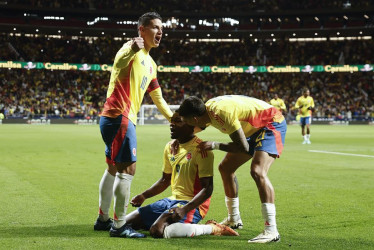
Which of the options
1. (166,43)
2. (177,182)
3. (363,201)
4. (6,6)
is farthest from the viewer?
(166,43)

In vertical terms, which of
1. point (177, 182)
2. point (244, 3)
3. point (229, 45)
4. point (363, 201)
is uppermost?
point (244, 3)

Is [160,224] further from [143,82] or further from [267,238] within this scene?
[143,82]

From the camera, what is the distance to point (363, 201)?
848cm

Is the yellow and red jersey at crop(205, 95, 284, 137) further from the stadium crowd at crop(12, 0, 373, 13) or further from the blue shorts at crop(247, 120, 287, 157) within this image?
the stadium crowd at crop(12, 0, 373, 13)

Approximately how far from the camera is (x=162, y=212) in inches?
239

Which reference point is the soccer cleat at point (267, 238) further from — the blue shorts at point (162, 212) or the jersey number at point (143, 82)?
the jersey number at point (143, 82)

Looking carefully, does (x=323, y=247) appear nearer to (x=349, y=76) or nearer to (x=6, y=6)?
(x=6, y=6)

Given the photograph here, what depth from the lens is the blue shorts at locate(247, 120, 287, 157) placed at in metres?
5.98

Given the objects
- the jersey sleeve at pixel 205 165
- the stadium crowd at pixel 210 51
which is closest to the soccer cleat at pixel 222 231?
the jersey sleeve at pixel 205 165

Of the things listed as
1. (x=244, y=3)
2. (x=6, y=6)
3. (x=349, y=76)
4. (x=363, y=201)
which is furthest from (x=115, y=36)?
(x=363, y=201)

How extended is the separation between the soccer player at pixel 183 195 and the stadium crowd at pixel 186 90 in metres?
46.6

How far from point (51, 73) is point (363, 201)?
189 feet

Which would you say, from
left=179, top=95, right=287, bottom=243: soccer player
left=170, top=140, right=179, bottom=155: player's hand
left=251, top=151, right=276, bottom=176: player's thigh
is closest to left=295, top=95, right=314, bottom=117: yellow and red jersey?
left=179, top=95, right=287, bottom=243: soccer player

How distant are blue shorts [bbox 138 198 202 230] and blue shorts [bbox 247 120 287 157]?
3.55 feet
